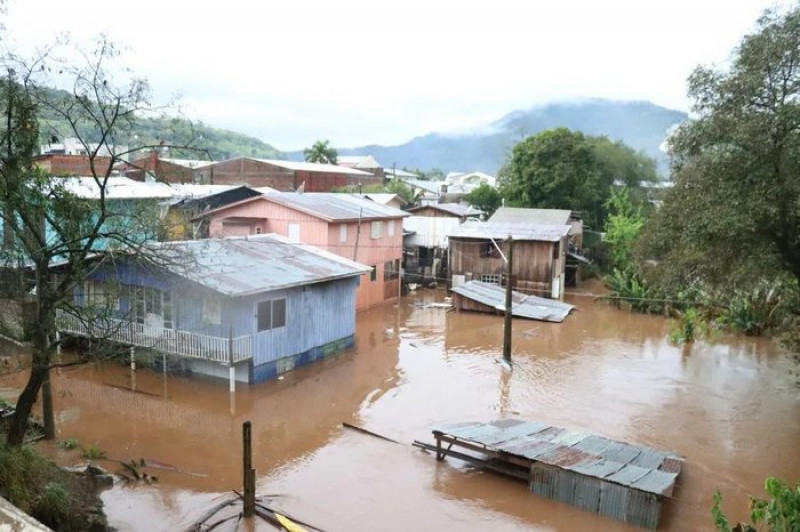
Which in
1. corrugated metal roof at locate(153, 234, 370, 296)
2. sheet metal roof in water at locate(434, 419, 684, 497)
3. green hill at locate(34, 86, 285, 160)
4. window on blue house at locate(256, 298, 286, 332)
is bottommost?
sheet metal roof in water at locate(434, 419, 684, 497)

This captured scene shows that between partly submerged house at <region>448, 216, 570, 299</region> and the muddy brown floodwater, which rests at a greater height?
partly submerged house at <region>448, 216, 570, 299</region>

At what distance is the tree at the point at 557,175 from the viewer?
4191 cm

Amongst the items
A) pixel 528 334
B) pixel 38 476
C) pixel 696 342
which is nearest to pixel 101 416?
pixel 38 476

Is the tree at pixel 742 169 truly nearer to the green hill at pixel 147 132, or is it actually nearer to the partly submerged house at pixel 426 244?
the green hill at pixel 147 132

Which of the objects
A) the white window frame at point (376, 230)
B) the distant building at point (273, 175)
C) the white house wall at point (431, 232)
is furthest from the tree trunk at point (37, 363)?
the distant building at point (273, 175)

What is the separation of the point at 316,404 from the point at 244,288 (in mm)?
3781

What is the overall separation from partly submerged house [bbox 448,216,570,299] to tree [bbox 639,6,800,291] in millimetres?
15490

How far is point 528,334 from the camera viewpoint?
25.7m

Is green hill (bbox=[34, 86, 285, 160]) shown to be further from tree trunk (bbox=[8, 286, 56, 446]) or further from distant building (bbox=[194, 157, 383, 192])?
distant building (bbox=[194, 157, 383, 192])

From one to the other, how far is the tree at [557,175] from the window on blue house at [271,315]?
92.3 feet

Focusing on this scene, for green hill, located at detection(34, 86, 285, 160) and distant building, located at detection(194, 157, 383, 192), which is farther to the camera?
distant building, located at detection(194, 157, 383, 192)

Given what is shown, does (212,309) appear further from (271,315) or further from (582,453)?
(582,453)

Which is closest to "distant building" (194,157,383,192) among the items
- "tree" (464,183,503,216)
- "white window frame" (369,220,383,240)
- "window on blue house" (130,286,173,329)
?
"tree" (464,183,503,216)

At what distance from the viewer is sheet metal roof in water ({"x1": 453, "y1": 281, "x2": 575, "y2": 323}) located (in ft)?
93.2
